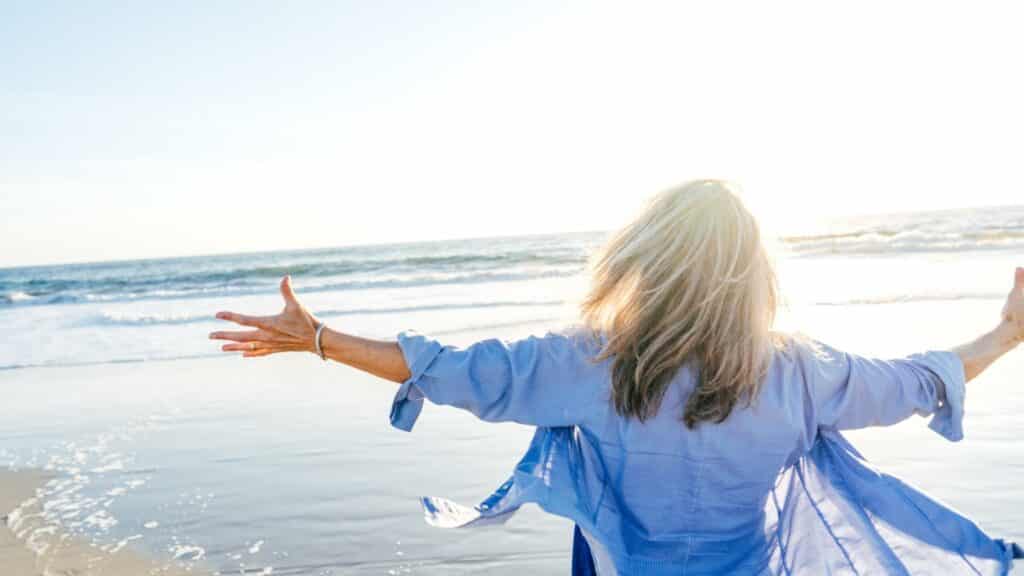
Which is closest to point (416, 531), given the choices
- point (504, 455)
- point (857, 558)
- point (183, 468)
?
point (504, 455)

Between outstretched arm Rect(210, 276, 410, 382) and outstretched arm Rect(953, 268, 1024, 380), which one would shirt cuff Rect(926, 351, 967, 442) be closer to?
outstretched arm Rect(953, 268, 1024, 380)

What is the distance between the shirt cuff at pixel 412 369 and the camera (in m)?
2.14

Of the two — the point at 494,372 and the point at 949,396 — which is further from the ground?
the point at 494,372

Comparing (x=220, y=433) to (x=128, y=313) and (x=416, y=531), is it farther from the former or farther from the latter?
(x=128, y=313)

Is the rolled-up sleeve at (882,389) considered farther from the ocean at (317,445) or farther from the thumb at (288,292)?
the thumb at (288,292)

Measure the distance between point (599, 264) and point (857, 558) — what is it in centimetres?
102

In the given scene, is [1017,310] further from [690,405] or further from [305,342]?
[305,342]

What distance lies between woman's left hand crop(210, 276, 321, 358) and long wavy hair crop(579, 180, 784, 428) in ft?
2.46

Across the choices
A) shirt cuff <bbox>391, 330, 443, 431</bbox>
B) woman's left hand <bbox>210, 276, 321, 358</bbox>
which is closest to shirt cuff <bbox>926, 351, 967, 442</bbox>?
shirt cuff <bbox>391, 330, 443, 431</bbox>

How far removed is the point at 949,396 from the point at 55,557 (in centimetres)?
387

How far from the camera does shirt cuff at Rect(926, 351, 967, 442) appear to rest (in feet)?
7.31

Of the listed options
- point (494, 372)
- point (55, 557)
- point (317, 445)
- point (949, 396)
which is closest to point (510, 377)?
point (494, 372)

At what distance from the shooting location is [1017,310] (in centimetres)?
246

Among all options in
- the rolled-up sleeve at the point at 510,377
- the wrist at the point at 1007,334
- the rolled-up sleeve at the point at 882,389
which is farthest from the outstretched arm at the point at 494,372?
the wrist at the point at 1007,334
